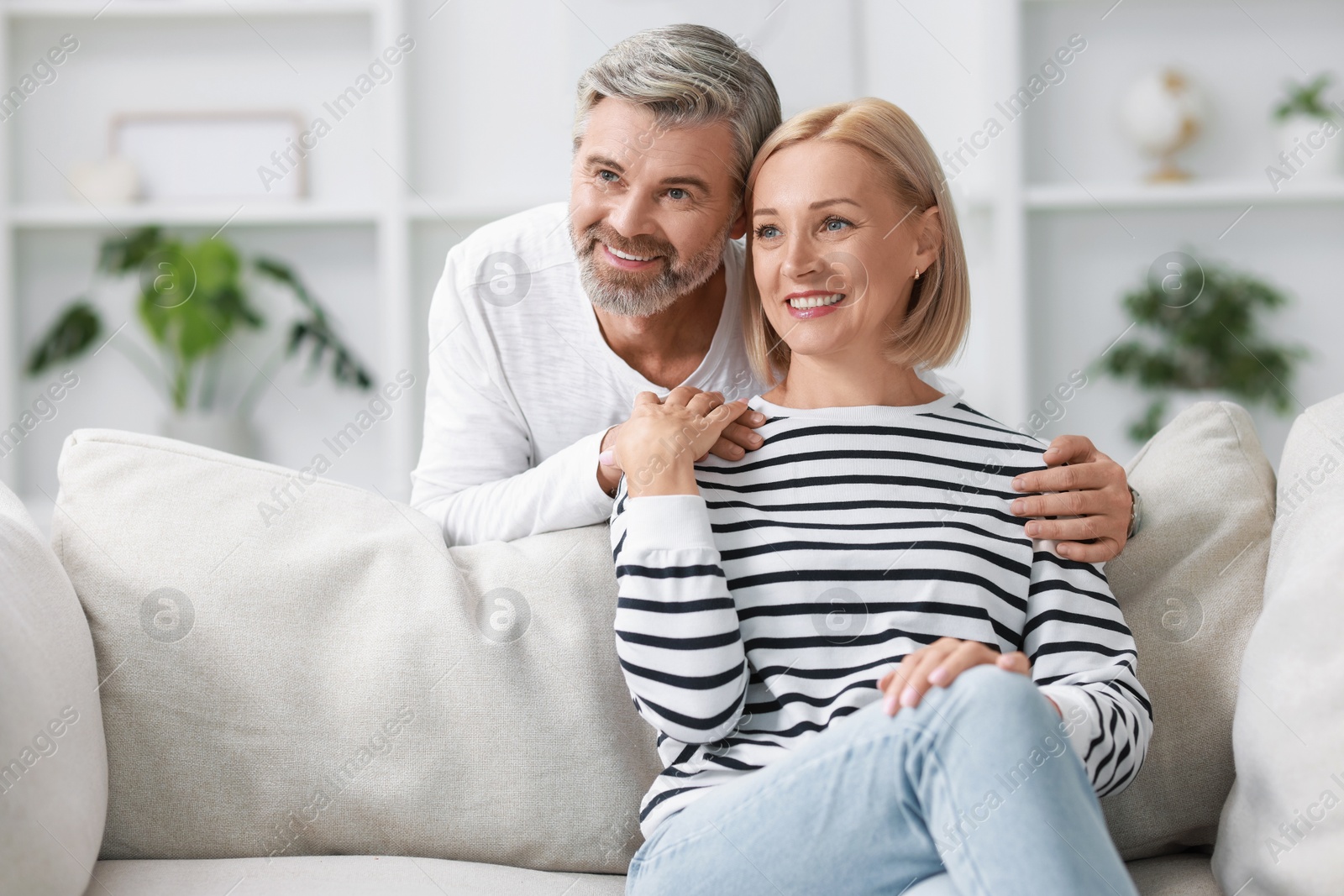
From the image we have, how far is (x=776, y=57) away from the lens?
2.94 metres

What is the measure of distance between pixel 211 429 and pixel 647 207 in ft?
6.39

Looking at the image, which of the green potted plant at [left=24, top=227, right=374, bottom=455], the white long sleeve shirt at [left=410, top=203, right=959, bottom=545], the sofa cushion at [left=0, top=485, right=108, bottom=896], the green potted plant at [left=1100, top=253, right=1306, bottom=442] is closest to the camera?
the sofa cushion at [left=0, top=485, right=108, bottom=896]

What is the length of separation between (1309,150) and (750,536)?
8.67 feet

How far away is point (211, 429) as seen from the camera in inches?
115

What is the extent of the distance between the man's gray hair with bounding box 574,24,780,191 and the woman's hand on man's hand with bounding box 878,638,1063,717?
0.70 m

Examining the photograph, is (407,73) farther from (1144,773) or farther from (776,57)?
(1144,773)

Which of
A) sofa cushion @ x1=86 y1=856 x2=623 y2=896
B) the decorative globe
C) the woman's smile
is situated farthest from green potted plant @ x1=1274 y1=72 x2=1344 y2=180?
sofa cushion @ x1=86 y1=856 x2=623 y2=896

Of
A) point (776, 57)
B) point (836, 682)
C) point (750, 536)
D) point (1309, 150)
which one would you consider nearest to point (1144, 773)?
point (836, 682)

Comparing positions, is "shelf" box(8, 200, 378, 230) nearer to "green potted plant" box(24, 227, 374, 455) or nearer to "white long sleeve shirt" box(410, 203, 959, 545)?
"green potted plant" box(24, 227, 374, 455)

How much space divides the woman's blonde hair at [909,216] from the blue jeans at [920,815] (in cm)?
48

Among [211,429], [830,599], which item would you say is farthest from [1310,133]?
[211,429]

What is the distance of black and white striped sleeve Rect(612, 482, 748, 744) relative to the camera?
3.35ft

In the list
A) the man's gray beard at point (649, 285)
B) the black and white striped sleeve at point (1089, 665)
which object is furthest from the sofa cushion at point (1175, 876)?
the man's gray beard at point (649, 285)

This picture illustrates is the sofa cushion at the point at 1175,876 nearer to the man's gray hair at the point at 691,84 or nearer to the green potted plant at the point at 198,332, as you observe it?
the man's gray hair at the point at 691,84
